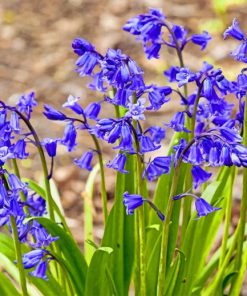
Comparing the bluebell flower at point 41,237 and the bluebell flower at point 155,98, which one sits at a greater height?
the bluebell flower at point 155,98

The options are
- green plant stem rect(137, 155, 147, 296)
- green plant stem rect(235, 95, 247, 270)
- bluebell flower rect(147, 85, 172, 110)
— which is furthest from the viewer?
green plant stem rect(235, 95, 247, 270)

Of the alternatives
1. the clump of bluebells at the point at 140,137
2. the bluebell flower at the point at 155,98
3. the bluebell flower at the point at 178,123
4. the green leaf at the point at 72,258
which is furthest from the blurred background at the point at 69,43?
the bluebell flower at the point at 155,98

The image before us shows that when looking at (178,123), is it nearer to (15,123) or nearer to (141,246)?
(141,246)

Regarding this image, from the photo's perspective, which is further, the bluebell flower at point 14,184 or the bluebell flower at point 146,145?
the bluebell flower at point 146,145

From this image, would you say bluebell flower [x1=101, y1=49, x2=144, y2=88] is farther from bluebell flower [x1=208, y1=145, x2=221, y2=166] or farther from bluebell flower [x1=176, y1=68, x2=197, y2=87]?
bluebell flower [x1=208, y1=145, x2=221, y2=166]

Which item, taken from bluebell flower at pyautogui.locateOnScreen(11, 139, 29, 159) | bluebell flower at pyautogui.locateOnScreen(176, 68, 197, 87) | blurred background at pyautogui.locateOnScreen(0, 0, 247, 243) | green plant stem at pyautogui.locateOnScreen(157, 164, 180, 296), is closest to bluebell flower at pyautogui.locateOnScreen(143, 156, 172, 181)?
green plant stem at pyautogui.locateOnScreen(157, 164, 180, 296)

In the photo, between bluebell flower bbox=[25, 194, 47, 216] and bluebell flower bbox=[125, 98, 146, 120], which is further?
bluebell flower bbox=[25, 194, 47, 216]

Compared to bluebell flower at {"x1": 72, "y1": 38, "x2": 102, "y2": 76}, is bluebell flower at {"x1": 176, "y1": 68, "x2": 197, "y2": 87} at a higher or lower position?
lower

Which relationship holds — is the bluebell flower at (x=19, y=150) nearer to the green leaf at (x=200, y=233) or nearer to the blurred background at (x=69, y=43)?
the green leaf at (x=200, y=233)
